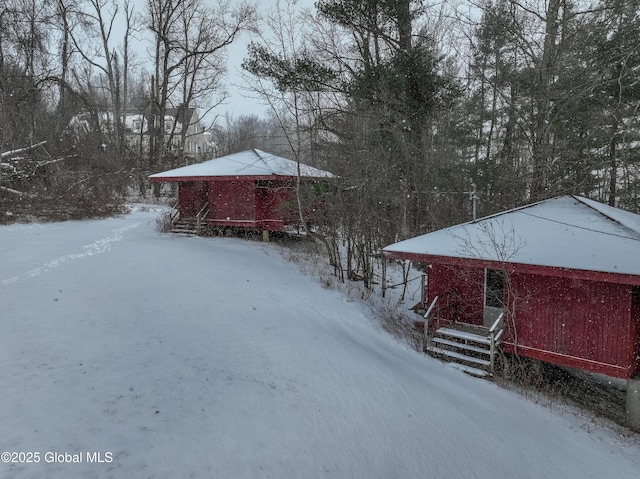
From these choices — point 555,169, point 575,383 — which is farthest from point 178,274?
point 555,169

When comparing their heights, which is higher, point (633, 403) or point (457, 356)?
point (457, 356)

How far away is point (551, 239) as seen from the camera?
346 inches

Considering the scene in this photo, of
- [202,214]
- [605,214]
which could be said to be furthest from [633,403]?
[202,214]

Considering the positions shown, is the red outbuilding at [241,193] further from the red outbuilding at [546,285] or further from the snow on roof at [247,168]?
the red outbuilding at [546,285]

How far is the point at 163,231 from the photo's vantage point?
18641mm

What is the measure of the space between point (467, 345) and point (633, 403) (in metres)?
3.43

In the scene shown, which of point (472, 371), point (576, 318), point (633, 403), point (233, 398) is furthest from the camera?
point (472, 371)

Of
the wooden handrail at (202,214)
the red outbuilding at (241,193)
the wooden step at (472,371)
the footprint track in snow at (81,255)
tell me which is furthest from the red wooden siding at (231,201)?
the wooden step at (472,371)

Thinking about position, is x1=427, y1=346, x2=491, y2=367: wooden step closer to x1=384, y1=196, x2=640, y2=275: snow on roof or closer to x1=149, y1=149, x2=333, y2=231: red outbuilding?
x1=384, y1=196, x2=640, y2=275: snow on roof

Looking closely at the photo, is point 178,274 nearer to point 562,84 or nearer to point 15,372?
point 15,372

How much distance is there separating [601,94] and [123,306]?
21.1 m

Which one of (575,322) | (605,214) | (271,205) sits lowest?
(575,322)

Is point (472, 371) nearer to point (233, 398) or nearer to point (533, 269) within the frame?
point (533, 269)

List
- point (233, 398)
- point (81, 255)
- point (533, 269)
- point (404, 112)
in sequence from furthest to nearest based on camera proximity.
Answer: point (404, 112) → point (81, 255) → point (533, 269) → point (233, 398)
